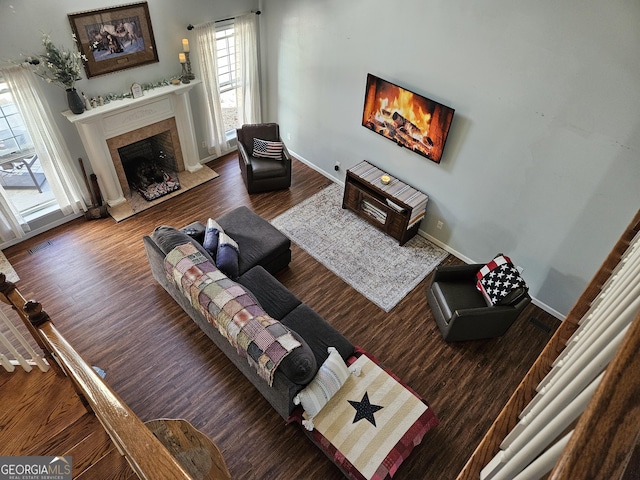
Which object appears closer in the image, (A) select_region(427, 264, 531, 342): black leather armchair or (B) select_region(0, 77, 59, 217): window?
(A) select_region(427, 264, 531, 342): black leather armchair

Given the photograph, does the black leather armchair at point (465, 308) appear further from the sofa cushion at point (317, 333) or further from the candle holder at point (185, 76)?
the candle holder at point (185, 76)

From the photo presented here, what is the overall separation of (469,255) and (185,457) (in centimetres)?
437

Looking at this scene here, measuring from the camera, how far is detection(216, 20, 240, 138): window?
21.0 ft

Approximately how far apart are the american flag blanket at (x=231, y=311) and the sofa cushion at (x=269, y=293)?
0.38 metres

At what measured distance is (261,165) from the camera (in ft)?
21.2

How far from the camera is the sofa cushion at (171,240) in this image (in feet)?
14.5

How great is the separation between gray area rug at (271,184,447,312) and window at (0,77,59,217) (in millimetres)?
3246

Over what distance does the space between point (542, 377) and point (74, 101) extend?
225 inches

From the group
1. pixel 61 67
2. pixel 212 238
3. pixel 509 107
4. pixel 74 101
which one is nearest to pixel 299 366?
pixel 212 238

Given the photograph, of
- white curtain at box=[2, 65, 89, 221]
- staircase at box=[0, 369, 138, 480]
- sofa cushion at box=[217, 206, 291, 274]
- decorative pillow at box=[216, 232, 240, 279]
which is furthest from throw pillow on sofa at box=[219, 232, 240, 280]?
white curtain at box=[2, 65, 89, 221]

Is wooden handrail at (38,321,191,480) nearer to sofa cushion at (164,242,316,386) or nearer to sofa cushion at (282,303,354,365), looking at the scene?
sofa cushion at (164,242,316,386)

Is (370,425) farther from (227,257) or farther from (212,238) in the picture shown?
(212,238)

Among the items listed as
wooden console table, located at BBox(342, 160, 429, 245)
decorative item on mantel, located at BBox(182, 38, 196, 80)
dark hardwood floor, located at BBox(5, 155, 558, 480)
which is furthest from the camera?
decorative item on mantel, located at BBox(182, 38, 196, 80)

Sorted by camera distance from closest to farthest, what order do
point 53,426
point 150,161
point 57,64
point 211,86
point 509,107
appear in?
point 53,426
point 509,107
point 57,64
point 211,86
point 150,161
